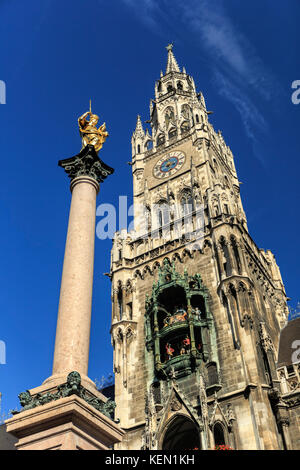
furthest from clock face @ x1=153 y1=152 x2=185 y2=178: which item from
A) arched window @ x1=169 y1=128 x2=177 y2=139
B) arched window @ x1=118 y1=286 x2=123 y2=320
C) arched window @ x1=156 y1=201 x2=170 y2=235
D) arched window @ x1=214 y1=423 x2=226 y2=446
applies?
arched window @ x1=214 y1=423 x2=226 y2=446

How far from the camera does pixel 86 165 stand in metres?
16.8

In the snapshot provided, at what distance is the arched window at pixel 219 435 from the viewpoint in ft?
77.9

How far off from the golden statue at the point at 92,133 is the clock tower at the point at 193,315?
1357cm

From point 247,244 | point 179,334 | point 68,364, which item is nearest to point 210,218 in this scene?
point 247,244

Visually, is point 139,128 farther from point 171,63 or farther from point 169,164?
point 171,63

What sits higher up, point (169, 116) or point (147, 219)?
point (169, 116)

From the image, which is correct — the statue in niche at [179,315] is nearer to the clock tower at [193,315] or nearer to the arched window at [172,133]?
the clock tower at [193,315]

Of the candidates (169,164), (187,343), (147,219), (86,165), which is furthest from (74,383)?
→ (169,164)

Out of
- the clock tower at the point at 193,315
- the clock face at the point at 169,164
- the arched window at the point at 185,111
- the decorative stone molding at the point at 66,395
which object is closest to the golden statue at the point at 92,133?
the decorative stone molding at the point at 66,395

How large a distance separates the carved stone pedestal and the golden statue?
30.9ft

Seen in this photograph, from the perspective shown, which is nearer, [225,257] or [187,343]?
[187,343]

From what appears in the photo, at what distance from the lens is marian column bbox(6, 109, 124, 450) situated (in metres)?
10.9

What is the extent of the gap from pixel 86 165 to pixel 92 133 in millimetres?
1619
